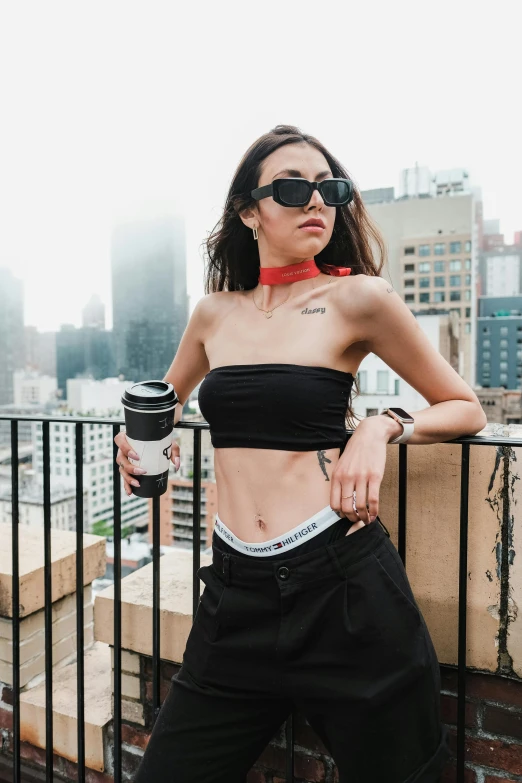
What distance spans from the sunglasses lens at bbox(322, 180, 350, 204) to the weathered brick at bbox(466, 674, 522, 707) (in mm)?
1375

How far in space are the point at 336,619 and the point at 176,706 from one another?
0.50m

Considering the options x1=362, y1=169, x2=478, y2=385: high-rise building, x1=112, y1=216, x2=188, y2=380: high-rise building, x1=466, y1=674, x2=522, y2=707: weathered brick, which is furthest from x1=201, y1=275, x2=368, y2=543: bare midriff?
x1=362, y1=169, x2=478, y2=385: high-rise building

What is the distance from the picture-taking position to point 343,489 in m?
1.16

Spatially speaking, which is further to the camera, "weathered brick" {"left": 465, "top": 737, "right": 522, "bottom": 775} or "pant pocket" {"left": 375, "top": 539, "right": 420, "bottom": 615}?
"weathered brick" {"left": 465, "top": 737, "right": 522, "bottom": 775}

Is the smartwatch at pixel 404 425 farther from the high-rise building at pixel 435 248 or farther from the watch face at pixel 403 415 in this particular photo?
the high-rise building at pixel 435 248

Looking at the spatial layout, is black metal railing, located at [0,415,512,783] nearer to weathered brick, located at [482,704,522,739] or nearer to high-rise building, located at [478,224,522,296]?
weathered brick, located at [482,704,522,739]

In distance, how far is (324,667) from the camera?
1168mm

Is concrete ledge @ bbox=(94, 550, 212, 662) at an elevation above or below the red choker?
below

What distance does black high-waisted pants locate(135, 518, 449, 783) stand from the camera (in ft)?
3.76

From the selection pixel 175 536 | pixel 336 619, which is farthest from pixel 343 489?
pixel 175 536

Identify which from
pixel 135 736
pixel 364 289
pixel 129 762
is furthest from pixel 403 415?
pixel 129 762

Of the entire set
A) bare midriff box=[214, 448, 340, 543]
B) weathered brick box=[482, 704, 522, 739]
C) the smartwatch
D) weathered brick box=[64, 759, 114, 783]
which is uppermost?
the smartwatch

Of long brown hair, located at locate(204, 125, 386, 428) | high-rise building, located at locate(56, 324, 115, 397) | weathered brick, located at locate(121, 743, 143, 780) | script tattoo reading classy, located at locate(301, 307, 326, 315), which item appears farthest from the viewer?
high-rise building, located at locate(56, 324, 115, 397)

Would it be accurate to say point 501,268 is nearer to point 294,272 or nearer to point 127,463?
point 294,272
